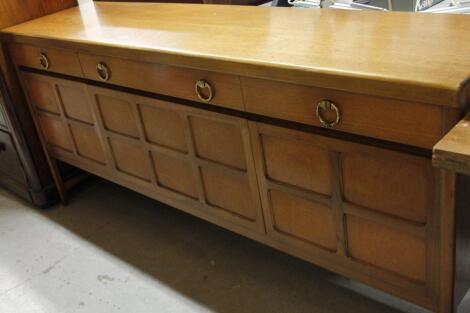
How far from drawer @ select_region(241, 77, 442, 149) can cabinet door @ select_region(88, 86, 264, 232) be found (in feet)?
0.33

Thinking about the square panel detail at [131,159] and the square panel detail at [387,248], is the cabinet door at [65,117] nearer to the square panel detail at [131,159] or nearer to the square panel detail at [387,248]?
the square panel detail at [131,159]

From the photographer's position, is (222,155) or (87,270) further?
(87,270)

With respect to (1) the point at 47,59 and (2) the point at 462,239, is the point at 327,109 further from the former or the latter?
(1) the point at 47,59

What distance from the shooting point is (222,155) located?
1280 mm

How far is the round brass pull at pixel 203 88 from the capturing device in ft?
3.89

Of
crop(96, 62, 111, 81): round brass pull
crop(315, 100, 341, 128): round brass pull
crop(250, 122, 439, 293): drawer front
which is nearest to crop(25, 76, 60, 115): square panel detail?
crop(96, 62, 111, 81): round brass pull

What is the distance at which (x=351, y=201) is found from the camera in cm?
104

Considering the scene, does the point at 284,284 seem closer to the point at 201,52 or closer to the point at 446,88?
the point at 201,52

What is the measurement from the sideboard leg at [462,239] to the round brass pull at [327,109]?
24cm

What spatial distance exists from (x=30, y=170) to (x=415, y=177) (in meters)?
1.58

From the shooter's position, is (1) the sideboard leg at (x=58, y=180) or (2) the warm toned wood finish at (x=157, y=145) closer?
(2) the warm toned wood finish at (x=157, y=145)

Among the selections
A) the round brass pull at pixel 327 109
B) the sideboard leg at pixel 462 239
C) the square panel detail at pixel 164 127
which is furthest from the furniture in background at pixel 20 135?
the sideboard leg at pixel 462 239

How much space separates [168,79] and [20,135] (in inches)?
36.3

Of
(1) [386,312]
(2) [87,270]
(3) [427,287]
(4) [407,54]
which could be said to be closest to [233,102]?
(4) [407,54]
